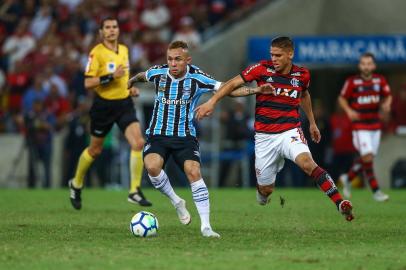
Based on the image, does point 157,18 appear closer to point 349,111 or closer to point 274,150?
point 349,111

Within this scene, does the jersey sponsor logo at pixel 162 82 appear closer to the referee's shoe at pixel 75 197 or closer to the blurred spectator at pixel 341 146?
the referee's shoe at pixel 75 197

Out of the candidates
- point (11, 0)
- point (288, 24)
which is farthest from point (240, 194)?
point (11, 0)

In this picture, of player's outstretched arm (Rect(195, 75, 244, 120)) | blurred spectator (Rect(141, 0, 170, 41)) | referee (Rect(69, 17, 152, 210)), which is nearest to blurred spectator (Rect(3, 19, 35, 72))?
blurred spectator (Rect(141, 0, 170, 41))

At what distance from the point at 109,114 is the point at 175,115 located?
12.1 feet

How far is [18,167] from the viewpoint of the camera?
24672 millimetres

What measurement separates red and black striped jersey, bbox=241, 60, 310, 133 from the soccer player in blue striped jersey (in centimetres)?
63

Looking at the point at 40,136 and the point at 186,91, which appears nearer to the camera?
the point at 186,91

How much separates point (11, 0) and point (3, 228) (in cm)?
1450

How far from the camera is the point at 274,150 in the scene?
39.2 feet

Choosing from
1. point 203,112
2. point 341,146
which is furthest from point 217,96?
point 341,146

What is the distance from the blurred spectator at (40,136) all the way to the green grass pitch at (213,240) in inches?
270

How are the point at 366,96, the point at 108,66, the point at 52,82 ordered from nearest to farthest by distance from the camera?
the point at 108,66 < the point at 366,96 < the point at 52,82

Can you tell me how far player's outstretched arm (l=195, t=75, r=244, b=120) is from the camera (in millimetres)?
10258

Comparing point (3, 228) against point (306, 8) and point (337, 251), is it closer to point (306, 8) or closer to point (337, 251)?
point (337, 251)
